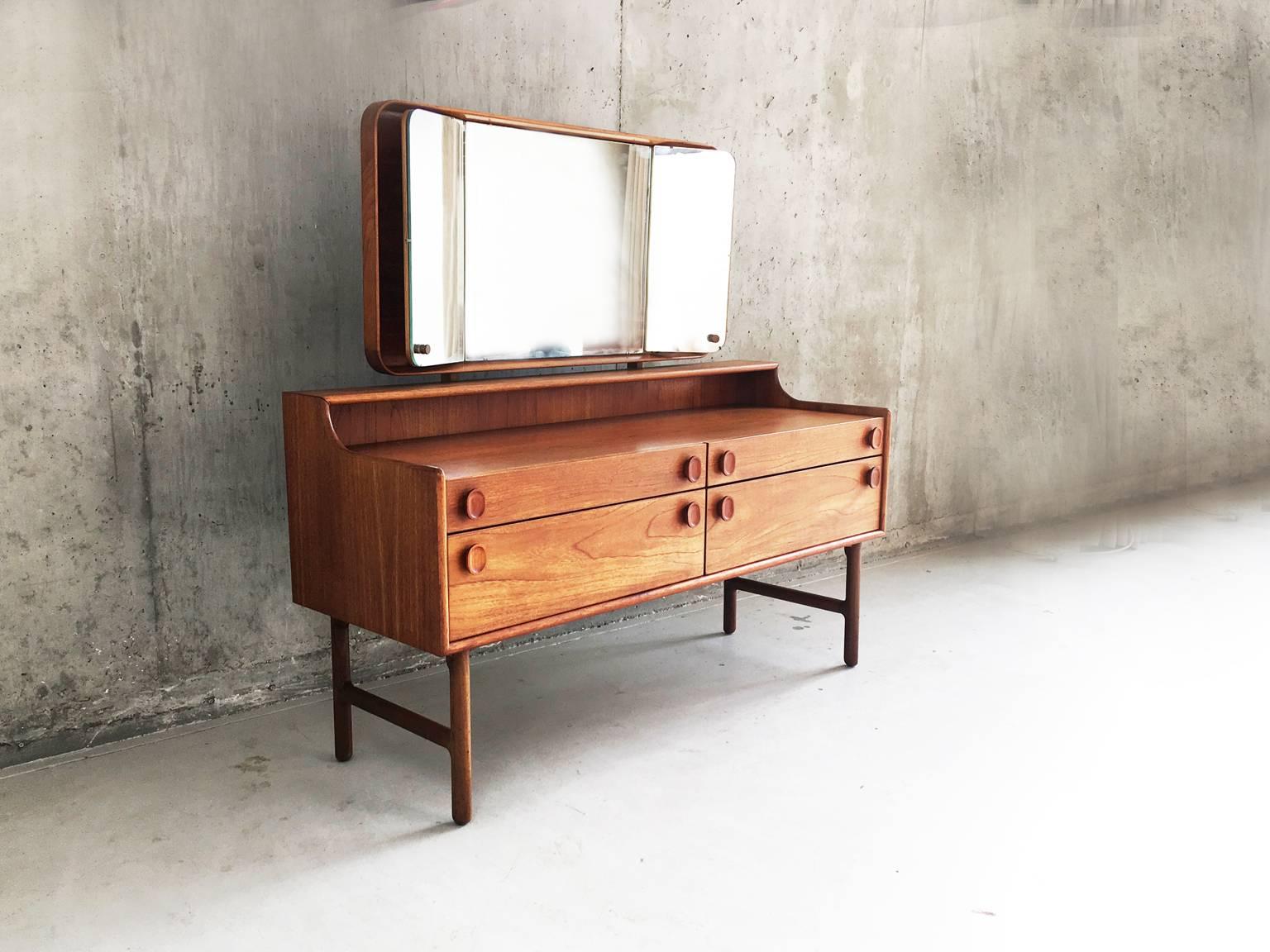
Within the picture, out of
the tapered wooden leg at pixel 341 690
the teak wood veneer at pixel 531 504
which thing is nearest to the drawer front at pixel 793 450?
the teak wood veneer at pixel 531 504

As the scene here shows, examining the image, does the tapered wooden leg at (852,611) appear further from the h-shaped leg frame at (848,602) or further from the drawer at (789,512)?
the drawer at (789,512)

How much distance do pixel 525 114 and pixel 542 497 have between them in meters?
1.47

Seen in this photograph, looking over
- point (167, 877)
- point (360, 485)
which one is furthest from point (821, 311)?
point (167, 877)

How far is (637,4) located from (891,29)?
1.36m

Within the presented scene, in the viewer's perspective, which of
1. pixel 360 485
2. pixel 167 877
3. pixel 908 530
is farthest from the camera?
pixel 908 530

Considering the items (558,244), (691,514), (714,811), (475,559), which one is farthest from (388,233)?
(714,811)

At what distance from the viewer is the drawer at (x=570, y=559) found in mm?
2330

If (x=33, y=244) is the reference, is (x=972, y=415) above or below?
below

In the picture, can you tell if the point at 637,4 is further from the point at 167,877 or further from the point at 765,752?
the point at 167,877

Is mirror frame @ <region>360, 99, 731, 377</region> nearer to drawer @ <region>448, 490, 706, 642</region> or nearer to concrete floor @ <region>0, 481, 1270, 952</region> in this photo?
drawer @ <region>448, 490, 706, 642</region>

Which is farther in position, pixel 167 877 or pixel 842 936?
pixel 167 877

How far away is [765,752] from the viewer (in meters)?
2.80

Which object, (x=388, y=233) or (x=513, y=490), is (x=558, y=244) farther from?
(x=513, y=490)

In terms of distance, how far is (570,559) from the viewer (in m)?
2.53
